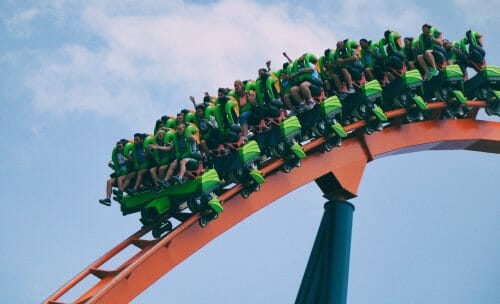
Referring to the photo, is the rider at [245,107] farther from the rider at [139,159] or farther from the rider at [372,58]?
the rider at [372,58]

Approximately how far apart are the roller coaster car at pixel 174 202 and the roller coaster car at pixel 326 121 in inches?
55.2

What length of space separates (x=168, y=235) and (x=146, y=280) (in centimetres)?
49

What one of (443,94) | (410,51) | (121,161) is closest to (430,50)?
(410,51)

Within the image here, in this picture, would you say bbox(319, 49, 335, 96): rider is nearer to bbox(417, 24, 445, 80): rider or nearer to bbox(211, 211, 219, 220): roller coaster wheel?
bbox(417, 24, 445, 80): rider

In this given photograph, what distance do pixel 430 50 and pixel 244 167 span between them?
2935 mm

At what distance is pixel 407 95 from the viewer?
11.9 meters

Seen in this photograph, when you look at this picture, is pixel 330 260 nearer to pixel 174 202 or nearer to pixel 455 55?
pixel 174 202

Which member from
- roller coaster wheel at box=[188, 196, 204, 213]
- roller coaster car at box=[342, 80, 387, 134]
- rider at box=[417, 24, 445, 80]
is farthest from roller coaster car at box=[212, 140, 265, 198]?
rider at box=[417, 24, 445, 80]

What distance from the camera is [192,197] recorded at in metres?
10.2

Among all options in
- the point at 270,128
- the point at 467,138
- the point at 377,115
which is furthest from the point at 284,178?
the point at 467,138

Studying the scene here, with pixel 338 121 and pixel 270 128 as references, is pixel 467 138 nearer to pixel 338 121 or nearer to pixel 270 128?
pixel 338 121

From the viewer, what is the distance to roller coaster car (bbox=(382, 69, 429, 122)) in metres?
11.7

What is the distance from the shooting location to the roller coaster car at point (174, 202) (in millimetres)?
10133

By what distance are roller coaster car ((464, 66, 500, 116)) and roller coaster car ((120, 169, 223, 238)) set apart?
3924mm
